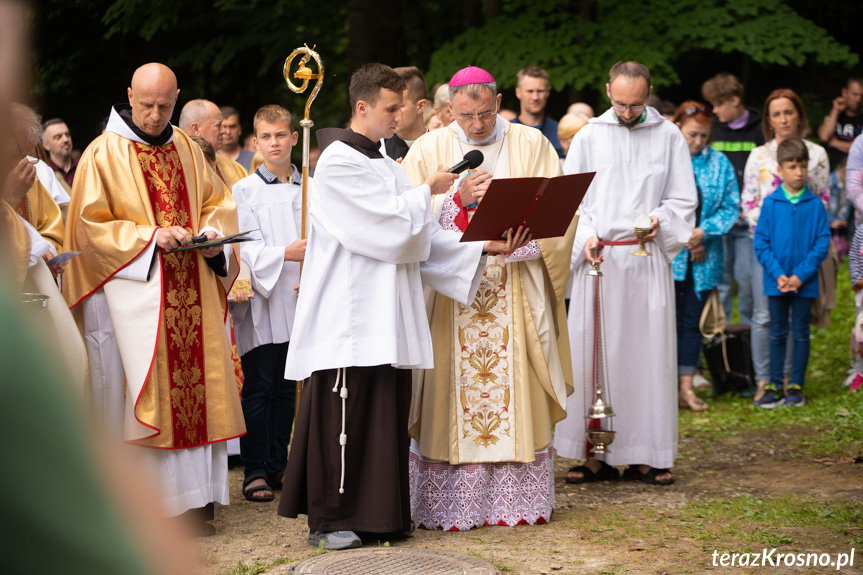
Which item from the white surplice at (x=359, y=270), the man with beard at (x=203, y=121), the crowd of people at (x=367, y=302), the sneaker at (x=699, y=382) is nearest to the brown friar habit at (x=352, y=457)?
the crowd of people at (x=367, y=302)

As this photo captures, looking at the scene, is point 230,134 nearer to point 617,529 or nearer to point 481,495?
point 481,495

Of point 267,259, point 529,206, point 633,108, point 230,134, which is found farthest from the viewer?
point 230,134

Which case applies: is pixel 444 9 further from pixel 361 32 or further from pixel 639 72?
pixel 639 72

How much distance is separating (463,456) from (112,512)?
15.3ft

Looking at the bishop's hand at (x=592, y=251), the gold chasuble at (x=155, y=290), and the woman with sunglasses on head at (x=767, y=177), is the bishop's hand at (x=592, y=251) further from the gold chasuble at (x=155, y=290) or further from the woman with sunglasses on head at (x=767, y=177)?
the woman with sunglasses on head at (x=767, y=177)

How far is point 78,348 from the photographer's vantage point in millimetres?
5027

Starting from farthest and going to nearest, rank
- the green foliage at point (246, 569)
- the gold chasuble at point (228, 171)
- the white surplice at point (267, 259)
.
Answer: the gold chasuble at point (228, 171) < the white surplice at point (267, 259) < the green foliage at point (246, 569)

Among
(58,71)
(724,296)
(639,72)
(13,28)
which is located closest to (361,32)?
(58,71)

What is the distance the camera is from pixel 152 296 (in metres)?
5.36

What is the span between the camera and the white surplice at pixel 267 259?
21.2 ft

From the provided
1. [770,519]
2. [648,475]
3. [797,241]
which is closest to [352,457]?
[770,519]

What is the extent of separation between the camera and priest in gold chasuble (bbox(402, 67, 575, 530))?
18.3 feet

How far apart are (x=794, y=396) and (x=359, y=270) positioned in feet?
16.6

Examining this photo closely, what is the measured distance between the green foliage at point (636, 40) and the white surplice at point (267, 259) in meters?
5.35
